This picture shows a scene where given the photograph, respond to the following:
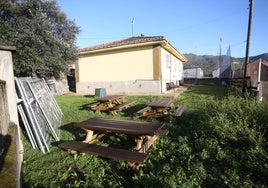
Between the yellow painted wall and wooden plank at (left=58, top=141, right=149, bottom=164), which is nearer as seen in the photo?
wooden plank at (left=58, top=141, right=149, bottom=164)

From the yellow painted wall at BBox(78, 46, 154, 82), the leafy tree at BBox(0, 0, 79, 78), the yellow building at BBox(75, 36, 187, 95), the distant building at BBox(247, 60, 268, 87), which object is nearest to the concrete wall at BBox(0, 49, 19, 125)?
the leafy tree at BBox(0, 0, 79, 78)

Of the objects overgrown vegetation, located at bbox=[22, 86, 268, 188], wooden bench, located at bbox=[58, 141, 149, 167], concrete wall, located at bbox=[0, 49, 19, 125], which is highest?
concrete wall, located at bbox=[0, 49, 19, 125]

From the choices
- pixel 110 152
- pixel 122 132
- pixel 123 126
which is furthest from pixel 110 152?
pixel 123 126

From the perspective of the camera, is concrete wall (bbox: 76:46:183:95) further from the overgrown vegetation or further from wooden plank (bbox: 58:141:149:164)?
wooden plank (bbox: 58:141:149:164)

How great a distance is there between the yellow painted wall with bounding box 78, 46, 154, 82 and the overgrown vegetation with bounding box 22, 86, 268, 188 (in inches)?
327

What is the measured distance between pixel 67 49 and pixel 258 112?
31.8 ft

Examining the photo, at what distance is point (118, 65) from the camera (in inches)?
546

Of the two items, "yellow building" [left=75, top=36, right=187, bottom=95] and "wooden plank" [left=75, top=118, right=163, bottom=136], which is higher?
"yellow building" [left=75, top=36, right=187, bottom=95]

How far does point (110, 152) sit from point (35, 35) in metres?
8.18

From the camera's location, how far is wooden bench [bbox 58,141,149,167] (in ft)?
9.84

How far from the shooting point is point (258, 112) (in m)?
4.25

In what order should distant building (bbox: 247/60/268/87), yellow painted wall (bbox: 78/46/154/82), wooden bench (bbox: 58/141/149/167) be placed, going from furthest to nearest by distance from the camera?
1. yellow painted wall (bbox: 78/46/154/82)
2. distant building (bbox: 247/60/268/87)
3. wooden bench (bbox: 58/141/149/167)

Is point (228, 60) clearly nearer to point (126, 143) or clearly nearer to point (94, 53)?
point (94, 53)

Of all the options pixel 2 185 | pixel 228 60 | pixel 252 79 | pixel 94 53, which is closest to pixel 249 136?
pixel 2 185
